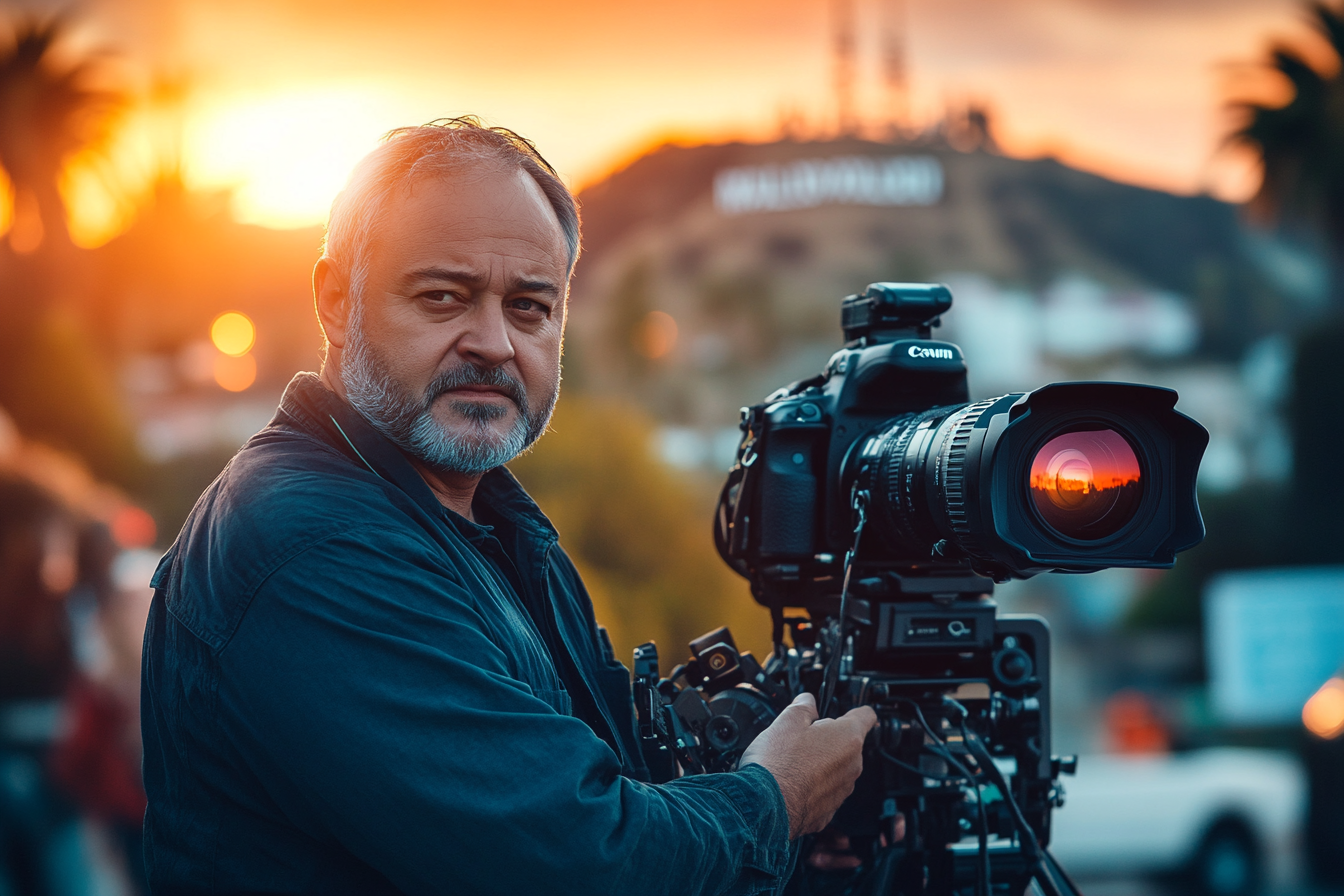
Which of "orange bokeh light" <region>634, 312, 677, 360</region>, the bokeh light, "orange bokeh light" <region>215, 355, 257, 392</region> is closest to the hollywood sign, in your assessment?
"orange bokeh light" <region>634, 312, 677, 360</region>

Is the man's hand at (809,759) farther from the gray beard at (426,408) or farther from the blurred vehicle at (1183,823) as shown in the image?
the blurred vehicle at (1183,823)

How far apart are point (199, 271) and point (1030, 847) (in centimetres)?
1708

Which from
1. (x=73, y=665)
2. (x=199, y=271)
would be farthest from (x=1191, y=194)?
(x=73, y=665)

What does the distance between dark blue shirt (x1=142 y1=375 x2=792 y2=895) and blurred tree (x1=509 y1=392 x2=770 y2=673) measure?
33.5 feet

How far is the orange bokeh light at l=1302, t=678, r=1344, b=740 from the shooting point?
9.10m

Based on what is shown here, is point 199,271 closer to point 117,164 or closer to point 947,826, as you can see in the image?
point 117,164

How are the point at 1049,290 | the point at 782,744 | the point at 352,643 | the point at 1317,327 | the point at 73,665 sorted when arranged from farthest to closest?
the point at 1049,290
the point at 1317,327
the point at 73,665
the point at 782,744
the point at 352,643

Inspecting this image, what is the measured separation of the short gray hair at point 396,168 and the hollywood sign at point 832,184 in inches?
1752

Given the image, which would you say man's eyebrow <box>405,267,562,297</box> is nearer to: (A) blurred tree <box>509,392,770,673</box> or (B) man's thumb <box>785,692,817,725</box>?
(B) man's thumb <box>785,692,817,725</box>

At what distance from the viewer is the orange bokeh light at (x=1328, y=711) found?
9.10m

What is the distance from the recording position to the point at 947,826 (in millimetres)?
1964

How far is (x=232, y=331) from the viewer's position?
1808 centimetres

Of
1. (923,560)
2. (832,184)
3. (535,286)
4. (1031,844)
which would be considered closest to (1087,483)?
(923,560)

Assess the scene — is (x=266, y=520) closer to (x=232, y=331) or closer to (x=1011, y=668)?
(x=1011, y=668)
